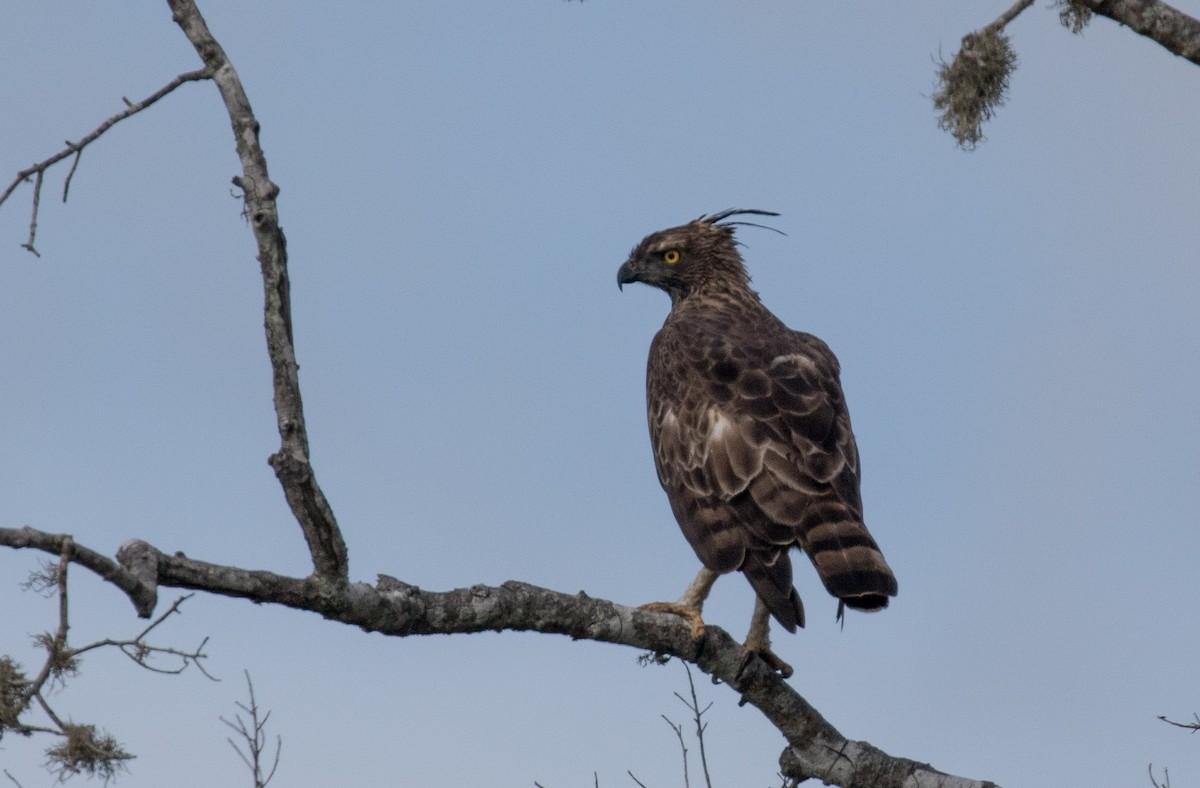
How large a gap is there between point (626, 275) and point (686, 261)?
46cm

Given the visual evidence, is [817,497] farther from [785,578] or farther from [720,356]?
[720,356]

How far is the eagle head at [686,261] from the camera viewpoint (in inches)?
396

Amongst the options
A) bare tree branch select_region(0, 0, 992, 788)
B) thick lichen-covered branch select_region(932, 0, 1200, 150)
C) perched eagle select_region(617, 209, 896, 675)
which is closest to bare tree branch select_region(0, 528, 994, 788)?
bare tree branch select_region(0, 0, 992, 788)

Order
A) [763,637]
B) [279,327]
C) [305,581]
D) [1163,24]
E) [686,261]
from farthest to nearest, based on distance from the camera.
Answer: [686,261]
[763,637]
[1163,24]
[305,581]
[279,327]

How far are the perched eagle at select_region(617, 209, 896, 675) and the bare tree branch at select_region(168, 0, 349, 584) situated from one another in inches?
90.2

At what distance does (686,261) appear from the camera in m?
10.1

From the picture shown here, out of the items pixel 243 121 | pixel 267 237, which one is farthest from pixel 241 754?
pixel 243 121

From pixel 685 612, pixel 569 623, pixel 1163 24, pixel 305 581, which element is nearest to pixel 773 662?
pixel 685 612

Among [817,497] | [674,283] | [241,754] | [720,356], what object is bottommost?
[241,754]

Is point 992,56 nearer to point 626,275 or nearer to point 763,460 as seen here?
point 763,460

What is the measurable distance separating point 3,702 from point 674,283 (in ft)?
21.2

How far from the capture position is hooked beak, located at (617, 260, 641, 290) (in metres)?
10.3

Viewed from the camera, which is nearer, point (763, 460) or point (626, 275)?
point (763, 460)

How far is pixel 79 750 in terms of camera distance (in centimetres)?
440
